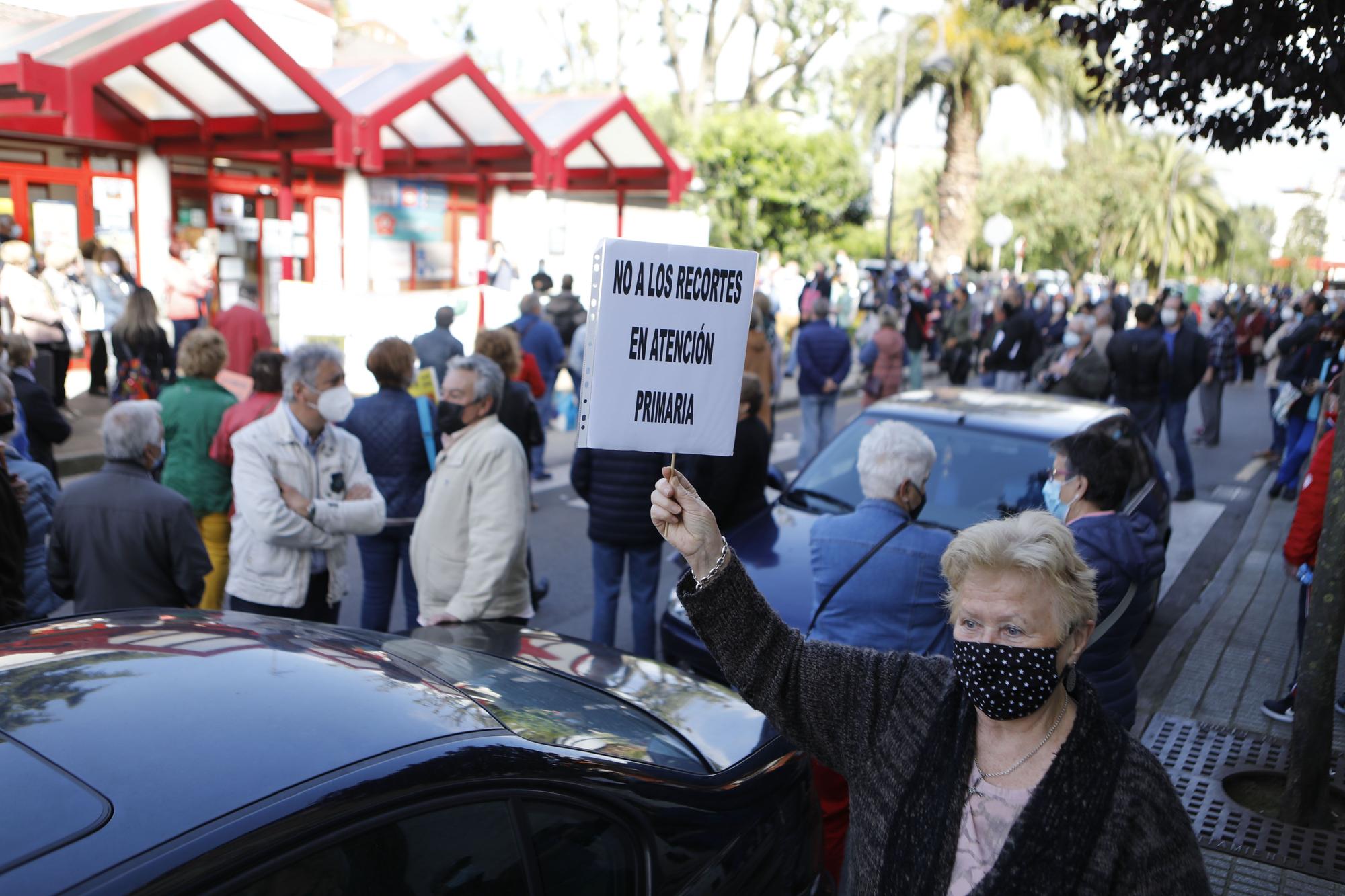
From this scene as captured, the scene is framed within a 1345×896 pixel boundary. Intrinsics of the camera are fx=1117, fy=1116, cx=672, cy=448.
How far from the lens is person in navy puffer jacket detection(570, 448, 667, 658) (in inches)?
216

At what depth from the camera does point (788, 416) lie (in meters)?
16.4

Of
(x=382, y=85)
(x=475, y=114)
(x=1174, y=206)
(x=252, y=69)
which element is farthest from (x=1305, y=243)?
(x=252, y=69)

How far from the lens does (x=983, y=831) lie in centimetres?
197

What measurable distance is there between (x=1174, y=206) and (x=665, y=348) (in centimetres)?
5338

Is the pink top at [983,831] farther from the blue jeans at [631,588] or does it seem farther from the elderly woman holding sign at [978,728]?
the blue jeans at [631,588]

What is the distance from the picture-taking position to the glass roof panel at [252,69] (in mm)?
13773

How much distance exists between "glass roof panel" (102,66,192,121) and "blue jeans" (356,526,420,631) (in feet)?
34.7

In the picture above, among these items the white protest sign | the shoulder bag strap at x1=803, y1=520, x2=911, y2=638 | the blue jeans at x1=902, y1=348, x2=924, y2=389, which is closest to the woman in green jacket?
the shoulder bag strap at x1=803, y1=520, x2=911, y2=638

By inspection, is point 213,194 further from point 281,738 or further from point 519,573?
point 281,738

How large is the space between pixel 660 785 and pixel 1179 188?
179 ft

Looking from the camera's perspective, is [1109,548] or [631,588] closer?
[1109,548]

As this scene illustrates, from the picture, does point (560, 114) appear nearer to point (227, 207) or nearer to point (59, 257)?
point (227, 207)

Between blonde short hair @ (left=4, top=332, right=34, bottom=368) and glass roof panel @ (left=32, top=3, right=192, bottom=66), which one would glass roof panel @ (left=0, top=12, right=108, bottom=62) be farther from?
blonde short hair @ (left=4, top=332, right=34, bottom=368)

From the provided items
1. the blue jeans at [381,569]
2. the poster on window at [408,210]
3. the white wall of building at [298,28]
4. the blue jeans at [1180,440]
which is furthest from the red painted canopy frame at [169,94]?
the blue jeans at [1180,440]
